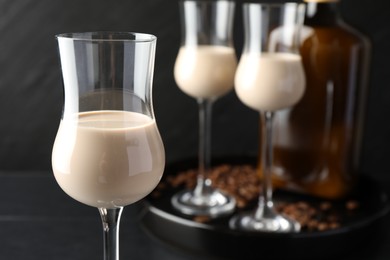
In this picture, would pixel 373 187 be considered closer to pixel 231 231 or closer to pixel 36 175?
pixel 231 231

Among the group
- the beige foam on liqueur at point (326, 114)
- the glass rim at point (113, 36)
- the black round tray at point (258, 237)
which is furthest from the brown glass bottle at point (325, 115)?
the glass rim at point (113, 36)

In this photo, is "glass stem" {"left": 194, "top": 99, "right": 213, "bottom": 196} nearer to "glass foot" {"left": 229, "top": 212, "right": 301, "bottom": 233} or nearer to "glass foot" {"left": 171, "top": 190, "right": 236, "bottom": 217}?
"glass foot" {"left": 171, "top": 190, "right": 236, "bottom": 217}

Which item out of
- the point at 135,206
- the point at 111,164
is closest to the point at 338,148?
the point at 135,206

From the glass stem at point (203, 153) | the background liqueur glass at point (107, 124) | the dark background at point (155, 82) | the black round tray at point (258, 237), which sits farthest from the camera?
the dark background at point (155, 82)

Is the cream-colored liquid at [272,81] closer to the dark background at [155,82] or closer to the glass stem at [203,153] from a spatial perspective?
the glass stem at [203,153]

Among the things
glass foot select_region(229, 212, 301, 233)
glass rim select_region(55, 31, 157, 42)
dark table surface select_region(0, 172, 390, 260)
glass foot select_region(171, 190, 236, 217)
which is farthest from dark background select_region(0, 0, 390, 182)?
glass rim select_region(55, 31, 157, 42)

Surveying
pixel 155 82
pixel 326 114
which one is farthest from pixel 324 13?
pixel 155 82

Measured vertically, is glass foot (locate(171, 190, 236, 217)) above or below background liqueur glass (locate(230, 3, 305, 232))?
below
